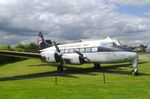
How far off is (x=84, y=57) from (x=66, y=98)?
15.8 meters

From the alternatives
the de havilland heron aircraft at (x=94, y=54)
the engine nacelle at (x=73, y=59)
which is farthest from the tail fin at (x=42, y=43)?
the engine nacelle at (x=73, y=59)

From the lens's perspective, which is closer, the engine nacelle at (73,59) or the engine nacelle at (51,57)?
the engine nacelle at (73,59)

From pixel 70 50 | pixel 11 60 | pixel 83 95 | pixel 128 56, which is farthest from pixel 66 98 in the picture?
pixel 11 60

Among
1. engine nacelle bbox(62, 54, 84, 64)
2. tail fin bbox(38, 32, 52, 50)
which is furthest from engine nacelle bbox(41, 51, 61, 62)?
tail fin bbox(38, 32, 52, 50)

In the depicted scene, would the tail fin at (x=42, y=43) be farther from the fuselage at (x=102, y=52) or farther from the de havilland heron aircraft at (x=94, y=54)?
the de havilland heron aircraft at (x=94, y=54)

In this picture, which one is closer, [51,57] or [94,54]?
[51,57]

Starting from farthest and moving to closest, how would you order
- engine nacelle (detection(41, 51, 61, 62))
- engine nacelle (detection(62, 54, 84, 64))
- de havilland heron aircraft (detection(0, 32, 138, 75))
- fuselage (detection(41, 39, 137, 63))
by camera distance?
1. engine nacelle (detection(41, 51, 61, 62))
2. engine nacelle (detection(62, 54, 84, 64))
3. de havilland heron aircraft (detection(0, 32, 138, 75))
4. fuselage (detection(41, 39, 137, 63))

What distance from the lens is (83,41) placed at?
116 ft

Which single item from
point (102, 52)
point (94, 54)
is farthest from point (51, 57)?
point (102, 52)

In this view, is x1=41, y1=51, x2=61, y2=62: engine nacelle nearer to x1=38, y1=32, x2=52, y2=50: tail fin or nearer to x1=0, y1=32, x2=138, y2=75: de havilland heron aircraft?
x1=0, y1=32, x2=138, y2=75: de havilland heron aircraft

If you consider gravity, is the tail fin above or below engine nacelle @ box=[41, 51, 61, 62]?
above

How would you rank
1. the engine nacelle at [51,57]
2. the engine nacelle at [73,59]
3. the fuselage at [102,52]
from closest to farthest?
1. the fuselage at [102,52]
2. the engine nacelle at [73,59]
3. the engine nacelle at [51,57]

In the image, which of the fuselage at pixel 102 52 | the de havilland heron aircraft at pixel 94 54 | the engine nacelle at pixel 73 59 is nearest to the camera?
the fuselage at pixel 102 52

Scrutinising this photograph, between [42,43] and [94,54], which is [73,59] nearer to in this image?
[94,54]
